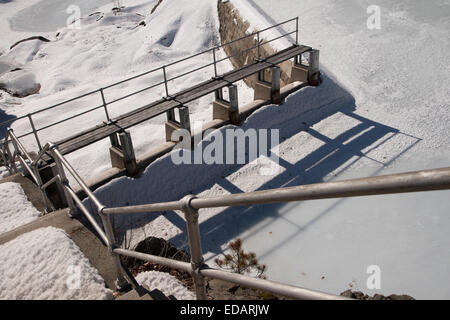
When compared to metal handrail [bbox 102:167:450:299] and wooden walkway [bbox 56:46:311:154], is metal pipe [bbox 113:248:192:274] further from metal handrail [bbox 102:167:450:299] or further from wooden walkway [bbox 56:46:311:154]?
wooden walkway [bbox 56:46:311:154]

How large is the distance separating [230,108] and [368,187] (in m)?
8.43

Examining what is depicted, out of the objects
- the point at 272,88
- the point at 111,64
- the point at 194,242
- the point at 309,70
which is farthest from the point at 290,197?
the point at 111,64

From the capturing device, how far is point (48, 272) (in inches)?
136

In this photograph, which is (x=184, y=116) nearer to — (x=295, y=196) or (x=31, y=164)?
(x=31, y=164)

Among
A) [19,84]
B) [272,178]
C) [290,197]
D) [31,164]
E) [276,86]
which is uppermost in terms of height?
[290,197]

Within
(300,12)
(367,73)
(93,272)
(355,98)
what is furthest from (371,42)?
(93,272)

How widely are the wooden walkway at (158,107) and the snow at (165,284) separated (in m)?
4.59

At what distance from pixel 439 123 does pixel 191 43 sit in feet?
36.5

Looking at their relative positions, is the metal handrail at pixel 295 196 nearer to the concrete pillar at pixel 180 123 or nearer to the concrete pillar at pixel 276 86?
the concrete pillar at pixel 180 123

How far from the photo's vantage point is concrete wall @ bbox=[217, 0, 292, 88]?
12070 mm

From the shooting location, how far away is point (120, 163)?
8664 millimetres

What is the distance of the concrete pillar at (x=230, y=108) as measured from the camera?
9602 millimetres

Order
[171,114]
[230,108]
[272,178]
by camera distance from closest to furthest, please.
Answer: [272,178] < [171,114] < [230,108]

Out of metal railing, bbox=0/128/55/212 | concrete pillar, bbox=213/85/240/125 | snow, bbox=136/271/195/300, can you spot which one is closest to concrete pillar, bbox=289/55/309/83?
concrete pillar, bbox=213/85/240/125
